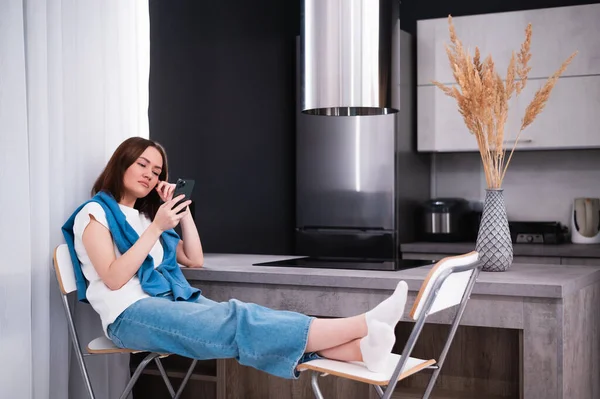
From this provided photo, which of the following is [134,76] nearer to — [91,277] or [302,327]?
[91,277]

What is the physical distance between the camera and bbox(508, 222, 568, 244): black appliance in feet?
14.0

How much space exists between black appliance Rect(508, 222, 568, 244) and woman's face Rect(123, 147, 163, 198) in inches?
94.5

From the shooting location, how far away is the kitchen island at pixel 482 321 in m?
2.26

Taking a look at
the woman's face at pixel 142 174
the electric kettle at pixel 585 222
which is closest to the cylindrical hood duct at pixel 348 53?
the woman's face at pixel 142 174

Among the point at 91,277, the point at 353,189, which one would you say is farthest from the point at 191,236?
the point at 353,189

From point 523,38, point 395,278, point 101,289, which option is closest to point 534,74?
point 523,38

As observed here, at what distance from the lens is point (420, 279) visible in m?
2.43

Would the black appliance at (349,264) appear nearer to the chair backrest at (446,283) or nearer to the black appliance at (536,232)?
the chair backrest at (446,283)

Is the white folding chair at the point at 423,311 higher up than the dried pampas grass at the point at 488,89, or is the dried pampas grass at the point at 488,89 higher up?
the dried pampas grass at the point at 488,89

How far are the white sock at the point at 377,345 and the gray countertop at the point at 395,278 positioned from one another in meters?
0.47

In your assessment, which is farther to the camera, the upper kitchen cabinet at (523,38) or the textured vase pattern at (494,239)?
the upper kitchen cabinet at (523,38)

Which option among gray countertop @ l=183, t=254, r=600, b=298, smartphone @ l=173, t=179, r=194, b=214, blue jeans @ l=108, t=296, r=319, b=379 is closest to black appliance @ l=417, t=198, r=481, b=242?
gray countertop @ l=183, t=254, r=600, b=298

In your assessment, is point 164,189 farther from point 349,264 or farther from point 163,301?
point 349,264

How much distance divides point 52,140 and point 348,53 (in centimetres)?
118
